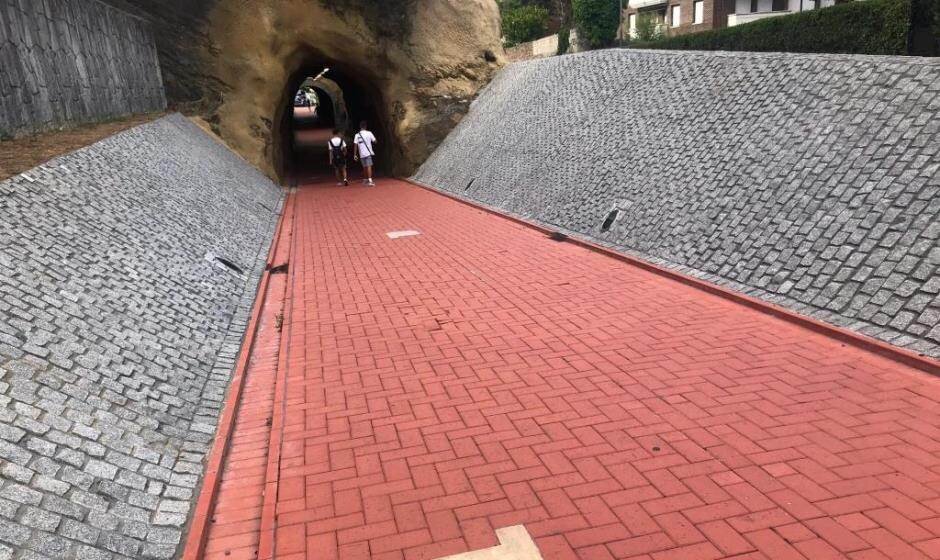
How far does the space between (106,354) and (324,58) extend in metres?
18.2

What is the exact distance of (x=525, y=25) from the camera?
40188mm

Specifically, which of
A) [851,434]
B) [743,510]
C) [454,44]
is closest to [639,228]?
[851,434]

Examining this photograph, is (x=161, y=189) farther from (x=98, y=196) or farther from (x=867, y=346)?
(x=867, y=346)

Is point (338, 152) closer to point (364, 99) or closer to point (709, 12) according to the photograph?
point (364, 99)

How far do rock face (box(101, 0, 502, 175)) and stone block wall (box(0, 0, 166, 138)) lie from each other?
53.4 inches

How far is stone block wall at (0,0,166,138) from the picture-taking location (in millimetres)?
10883

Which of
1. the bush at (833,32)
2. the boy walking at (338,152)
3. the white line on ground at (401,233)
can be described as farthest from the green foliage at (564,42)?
the white line on ground at (401,233)

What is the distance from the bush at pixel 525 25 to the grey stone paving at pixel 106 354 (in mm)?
34216

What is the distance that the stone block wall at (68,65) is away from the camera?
35.7 feet

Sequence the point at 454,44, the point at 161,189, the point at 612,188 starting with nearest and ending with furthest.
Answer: the point at 161,189
the point at 612,188
the point at 454,44

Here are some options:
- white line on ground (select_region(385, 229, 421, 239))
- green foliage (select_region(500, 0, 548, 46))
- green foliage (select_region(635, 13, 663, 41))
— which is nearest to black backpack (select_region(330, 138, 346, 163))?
white line on ground (select_region(385, 229, 421, 239))

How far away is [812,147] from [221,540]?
26.0 ft

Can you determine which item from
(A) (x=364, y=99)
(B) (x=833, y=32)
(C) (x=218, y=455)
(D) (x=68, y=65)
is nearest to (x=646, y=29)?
(A) (x=364, y=99)

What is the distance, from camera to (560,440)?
15.8 feet
